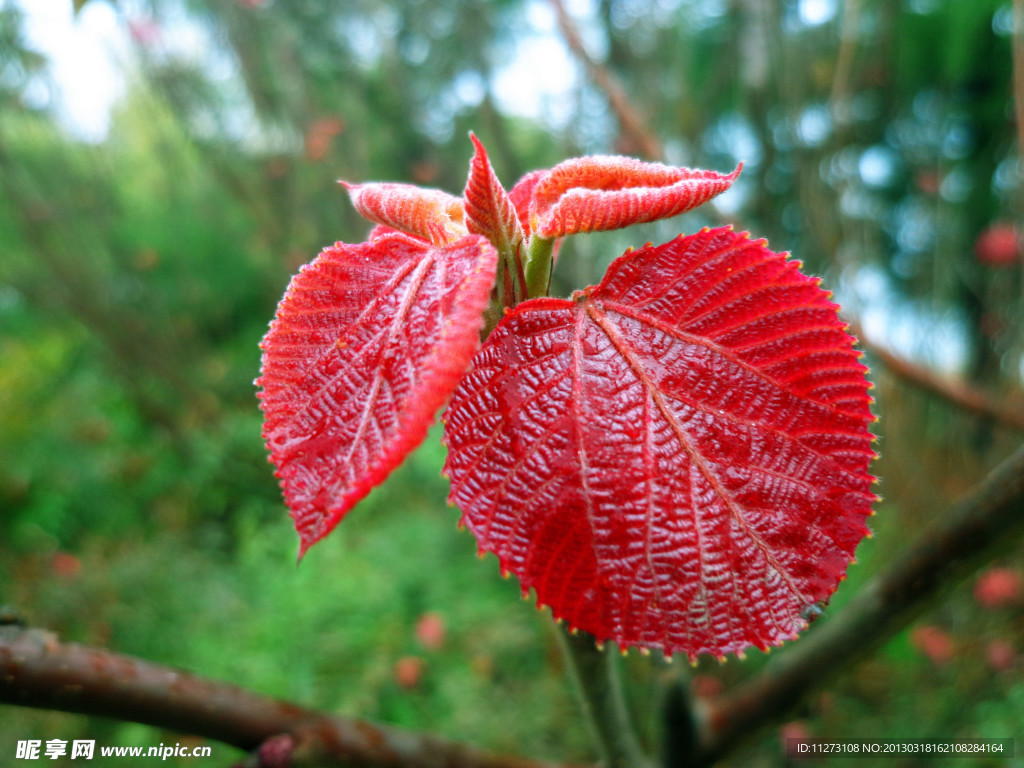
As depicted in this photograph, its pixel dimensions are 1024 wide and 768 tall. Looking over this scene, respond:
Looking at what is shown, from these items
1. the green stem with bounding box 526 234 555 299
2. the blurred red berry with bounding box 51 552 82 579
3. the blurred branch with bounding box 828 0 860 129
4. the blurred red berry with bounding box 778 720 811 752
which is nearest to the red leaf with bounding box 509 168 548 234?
the green stem with bounding box 526 234 555 299

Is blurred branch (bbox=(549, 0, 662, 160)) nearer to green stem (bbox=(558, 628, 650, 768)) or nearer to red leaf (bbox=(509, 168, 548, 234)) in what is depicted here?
red leaf (bbox=(509, 168, 548, 234))

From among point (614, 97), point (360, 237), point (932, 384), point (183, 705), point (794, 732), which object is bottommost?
point (794, 732)

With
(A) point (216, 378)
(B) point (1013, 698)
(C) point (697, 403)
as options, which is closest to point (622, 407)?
(C) point (697, 403)

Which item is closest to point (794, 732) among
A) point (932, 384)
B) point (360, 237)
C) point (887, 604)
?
point (932, 384)

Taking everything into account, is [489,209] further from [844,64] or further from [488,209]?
[844,64]

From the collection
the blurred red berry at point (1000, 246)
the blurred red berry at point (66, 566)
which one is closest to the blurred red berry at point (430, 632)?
the blurred red berry at point (66, 566)

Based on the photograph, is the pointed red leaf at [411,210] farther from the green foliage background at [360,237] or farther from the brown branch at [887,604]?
the green foliage background at [360,237]
